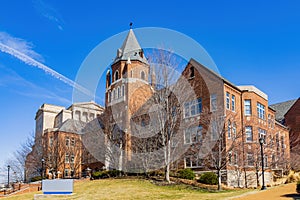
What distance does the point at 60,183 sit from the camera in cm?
2416

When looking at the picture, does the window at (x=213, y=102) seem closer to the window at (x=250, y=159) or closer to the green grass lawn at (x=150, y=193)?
the window at (x=250, y=159)

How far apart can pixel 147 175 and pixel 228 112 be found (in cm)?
948

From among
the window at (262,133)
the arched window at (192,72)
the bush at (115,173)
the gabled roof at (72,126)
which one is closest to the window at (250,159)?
the window at (262,133)

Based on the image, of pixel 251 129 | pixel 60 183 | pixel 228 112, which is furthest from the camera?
pixel 251 129

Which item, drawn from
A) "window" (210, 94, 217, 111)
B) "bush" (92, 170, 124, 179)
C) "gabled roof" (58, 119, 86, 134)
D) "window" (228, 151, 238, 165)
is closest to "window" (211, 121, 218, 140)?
"window" (228, 151, 238, 165)

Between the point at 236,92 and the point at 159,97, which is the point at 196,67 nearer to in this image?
the point at 236,92

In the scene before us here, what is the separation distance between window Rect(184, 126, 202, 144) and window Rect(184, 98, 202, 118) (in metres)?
1.70

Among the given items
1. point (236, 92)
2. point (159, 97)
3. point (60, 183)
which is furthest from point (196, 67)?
point (60, 183)

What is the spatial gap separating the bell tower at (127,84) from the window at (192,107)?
4046 millimetres

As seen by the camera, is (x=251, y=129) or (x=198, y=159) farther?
(x=251, y=129)

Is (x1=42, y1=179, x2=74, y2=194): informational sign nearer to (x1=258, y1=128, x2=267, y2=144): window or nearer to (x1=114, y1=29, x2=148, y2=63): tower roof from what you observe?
(x1=258, y1=128, x2=267, y2=144): window

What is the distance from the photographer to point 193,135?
3325 cm

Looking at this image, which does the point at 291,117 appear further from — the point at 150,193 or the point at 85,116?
the point at 150,193

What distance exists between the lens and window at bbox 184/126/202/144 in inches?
1262
